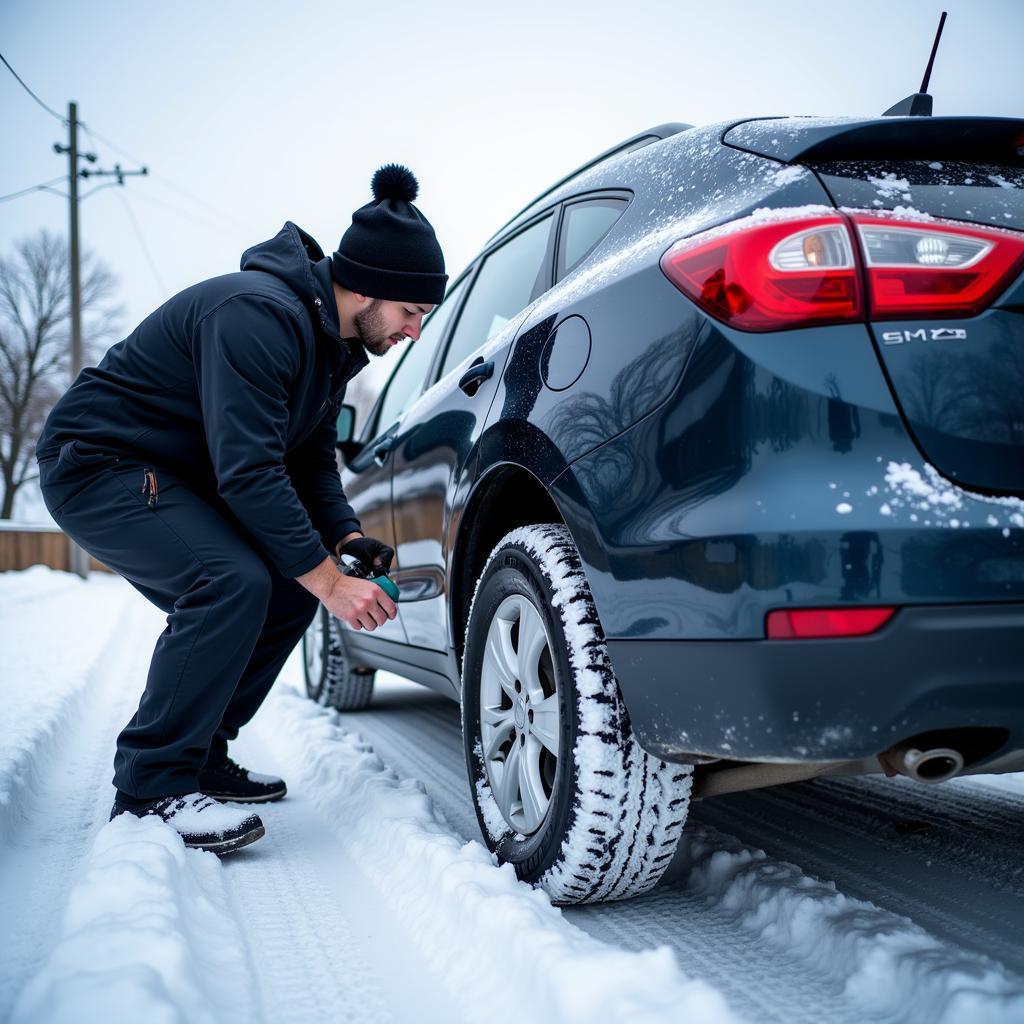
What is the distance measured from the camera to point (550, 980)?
1293 mm

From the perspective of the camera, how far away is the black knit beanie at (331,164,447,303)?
7.57 ft

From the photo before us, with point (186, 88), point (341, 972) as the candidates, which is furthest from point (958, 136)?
point (186, 88)

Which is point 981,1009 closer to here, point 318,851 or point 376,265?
point 318,851

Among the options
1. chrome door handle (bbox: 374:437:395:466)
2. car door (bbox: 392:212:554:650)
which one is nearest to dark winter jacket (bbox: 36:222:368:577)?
car door (bbox: 392:212:554:650)

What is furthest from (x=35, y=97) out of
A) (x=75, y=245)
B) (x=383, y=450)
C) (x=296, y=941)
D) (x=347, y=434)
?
(x=296, y=941)

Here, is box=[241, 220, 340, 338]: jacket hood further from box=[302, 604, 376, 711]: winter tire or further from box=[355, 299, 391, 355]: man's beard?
box=[302, 604, 376, 711]: winter tire

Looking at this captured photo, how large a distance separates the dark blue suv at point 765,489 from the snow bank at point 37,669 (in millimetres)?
1527

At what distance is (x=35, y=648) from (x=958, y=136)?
5.34 m

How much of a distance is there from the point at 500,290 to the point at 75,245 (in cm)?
1743

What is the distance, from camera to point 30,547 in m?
17.1

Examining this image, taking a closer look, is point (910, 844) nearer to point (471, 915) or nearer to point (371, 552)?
point (471, 915)

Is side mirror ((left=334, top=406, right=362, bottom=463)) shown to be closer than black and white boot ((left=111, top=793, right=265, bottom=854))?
No

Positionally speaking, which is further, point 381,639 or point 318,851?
point 381,639

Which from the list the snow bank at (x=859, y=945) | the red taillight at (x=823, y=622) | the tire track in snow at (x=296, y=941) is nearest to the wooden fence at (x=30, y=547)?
the tire track in snow at (x=296, y=941)
